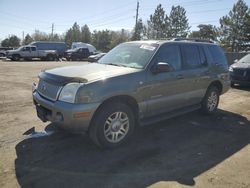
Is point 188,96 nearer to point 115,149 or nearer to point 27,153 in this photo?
point 115,149

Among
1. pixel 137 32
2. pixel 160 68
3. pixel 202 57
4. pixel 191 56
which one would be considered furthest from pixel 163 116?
pixel 137 32

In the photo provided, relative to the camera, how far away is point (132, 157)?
443 centimetres

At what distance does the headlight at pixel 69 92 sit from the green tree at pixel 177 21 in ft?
204

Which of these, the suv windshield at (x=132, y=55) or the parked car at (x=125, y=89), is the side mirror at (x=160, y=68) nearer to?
the parked car at (x=125, y=89)

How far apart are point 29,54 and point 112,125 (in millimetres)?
29973

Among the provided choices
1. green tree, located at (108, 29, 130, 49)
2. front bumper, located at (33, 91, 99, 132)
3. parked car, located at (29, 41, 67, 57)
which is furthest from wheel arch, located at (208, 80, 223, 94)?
green tree, located at (108, 29, 130, 49)

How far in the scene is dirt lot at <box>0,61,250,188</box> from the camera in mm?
3742

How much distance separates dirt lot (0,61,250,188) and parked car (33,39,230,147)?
39 centimetres

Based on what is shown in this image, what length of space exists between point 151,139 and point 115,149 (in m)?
0.85

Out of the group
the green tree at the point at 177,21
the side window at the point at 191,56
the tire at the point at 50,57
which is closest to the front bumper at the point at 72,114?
the side window at the point at 191,56

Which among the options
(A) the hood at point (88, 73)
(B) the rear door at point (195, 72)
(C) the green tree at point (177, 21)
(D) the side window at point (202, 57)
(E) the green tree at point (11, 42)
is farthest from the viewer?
(E) the green tree at point (11, 42)

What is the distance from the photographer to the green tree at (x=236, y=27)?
47781 mm

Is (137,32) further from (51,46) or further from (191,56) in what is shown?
(191,56)

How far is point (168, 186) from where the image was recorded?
364 centimetres
